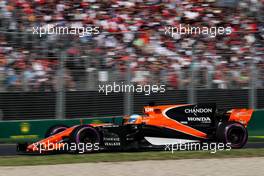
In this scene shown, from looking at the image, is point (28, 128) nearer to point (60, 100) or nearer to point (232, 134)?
point (60, 100)

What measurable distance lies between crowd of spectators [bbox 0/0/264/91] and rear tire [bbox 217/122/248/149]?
282cm

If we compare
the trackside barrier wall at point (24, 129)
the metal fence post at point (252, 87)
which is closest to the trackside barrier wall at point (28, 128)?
the trackside barrier wall at point (24, 129)

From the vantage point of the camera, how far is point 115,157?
9398 mm

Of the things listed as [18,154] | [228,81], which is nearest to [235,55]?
[228,81]

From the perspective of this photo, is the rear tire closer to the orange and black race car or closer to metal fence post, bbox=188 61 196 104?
the orange and black race car

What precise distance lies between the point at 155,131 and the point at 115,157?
1.48 m

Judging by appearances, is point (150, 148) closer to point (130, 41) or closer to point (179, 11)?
point (130, 41)

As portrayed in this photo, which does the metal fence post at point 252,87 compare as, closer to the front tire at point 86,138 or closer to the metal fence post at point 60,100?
the metal fence post at point 60,100

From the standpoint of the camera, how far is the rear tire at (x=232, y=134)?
10.9 metres

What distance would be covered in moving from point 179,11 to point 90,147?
665 cm

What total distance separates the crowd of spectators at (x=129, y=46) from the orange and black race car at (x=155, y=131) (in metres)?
2.10

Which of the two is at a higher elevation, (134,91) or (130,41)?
(130,41)

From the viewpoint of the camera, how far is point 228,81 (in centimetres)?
1415

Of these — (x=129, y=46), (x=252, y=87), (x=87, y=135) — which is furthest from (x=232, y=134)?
(x=129, y=46)
